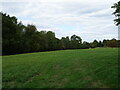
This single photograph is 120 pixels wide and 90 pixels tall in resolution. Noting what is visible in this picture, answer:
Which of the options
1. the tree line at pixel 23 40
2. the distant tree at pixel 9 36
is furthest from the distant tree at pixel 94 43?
the distant tree at pixel 9 36

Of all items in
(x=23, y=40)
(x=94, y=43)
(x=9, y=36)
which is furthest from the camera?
(x=94, y=43)

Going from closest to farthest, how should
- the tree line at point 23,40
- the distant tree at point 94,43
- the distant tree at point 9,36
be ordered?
the distant tree at point 9,36
the tree line at point 23,40
the distant tree at point 94,43

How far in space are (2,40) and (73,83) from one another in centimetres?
2671

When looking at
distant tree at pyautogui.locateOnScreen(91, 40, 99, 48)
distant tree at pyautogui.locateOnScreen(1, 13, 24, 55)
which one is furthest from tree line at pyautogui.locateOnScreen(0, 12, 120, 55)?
distant tree at pyautogui.locateOnScreen(91, 40, 99, 48)

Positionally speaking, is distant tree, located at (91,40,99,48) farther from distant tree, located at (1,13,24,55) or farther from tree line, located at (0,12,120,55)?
distant tree, located at (1,13,24,55)

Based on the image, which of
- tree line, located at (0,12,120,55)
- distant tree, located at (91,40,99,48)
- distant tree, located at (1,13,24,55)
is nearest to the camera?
distant tree, located at (1,13,24,55)

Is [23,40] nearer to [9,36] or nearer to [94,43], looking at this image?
[9,36]

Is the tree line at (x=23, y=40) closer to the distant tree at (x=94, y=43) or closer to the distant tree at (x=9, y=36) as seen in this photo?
the distant tree at (x=9, y=36)

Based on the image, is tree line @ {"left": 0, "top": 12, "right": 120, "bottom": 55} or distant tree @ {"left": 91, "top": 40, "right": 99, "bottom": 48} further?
distant tree @ {"left": 91, "top": 40, "right": 99, "bottom": 48}

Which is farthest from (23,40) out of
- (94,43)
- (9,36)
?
(94,43)

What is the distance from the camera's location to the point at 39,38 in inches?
1720

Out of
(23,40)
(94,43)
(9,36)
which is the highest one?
(9,36)

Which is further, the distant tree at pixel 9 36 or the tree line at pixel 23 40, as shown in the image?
the tree line at pixel 23 40

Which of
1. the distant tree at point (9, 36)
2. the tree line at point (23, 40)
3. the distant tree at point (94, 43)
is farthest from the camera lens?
the distant tree at point (94, 43)
